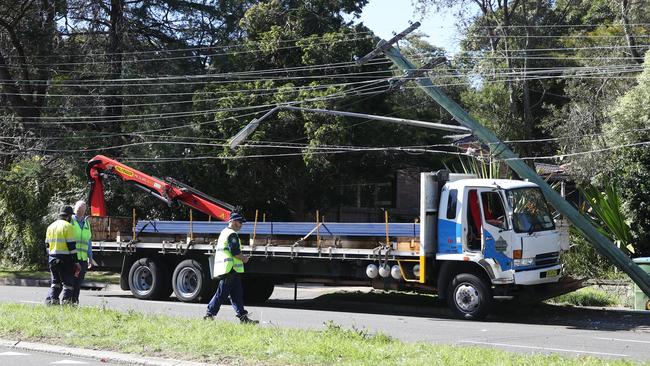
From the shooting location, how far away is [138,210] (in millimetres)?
30750

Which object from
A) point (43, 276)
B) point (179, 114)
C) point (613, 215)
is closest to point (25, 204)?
point (43, 276)

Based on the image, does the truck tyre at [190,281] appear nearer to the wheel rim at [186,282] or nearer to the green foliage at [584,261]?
the wheel rim at [186,282]

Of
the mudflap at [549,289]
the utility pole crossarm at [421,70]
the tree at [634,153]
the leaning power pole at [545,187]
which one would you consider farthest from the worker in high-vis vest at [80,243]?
the tree at [634,153]

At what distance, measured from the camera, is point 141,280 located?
66.6ft

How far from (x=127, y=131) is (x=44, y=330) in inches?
828

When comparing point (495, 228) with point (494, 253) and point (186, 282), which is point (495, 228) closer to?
point (494, 253)

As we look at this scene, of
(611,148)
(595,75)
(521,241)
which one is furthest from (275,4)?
(521,241)

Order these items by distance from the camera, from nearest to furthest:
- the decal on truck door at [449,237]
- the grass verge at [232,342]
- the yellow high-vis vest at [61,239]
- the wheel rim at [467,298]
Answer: the grass verge at [232,342] → the yellow high-vis vest at [61,239] → the wheel rim at [467,298] → the decal on truck door at [449,237]

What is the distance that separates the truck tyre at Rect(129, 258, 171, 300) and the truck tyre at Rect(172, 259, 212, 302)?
1.33 ft

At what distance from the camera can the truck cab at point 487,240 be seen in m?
15.9

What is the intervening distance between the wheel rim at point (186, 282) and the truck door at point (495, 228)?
6983 millimetres

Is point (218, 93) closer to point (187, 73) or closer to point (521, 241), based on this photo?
point (187, 73)

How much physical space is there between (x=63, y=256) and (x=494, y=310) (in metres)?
9.18

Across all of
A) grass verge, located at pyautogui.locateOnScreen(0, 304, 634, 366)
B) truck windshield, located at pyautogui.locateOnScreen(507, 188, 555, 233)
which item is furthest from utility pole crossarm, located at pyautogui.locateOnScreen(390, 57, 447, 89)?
grass verge, located at pyautogui.locateOnScreen(0, 304, 634, 366)
